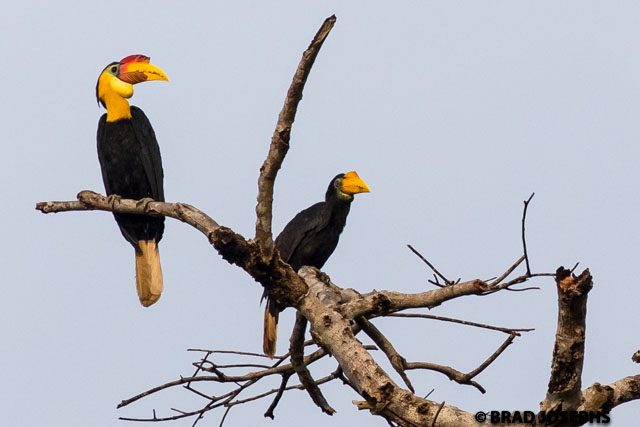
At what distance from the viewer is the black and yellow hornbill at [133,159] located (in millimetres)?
6969

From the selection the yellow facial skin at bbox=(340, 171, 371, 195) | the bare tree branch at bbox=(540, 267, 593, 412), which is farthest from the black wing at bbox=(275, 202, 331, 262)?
the bare tree branch at bbox=(540, 267, 593, 412)

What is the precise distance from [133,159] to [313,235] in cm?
160

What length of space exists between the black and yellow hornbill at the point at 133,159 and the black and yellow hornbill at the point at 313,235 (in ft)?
3.34

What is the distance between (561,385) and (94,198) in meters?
3.35

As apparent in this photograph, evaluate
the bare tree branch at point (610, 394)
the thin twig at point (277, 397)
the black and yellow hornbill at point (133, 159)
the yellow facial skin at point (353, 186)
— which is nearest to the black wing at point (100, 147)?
the black and yellow hornbill at point (133, 159)

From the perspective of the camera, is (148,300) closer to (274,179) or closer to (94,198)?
(94,198)

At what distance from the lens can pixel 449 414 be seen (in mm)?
3252

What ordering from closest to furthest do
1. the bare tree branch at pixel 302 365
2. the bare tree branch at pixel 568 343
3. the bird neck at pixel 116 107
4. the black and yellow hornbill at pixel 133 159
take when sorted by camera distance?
1. the bare tree branch at pixel 568 343
2. the bare tree branch at pixel 302 365
3. the black and yellow hornbill at pixel 133 159
4. the bird neck at pixel 116 107

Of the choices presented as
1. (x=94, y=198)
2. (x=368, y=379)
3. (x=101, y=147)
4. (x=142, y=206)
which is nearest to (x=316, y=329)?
(x=368, y=379)

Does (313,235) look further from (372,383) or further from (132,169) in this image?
(372,383)

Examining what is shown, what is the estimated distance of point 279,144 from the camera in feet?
11.6

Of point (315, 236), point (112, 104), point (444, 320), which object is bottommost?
point (444, 320)

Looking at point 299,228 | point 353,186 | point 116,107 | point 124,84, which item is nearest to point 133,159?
point 116,107

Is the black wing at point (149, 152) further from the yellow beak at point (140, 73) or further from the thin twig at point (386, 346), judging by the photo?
the thin twig at point (386, 346)
